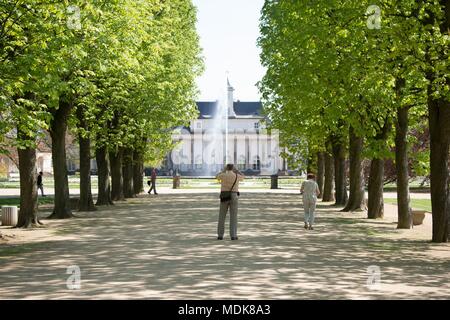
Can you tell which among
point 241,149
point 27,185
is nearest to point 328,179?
point 27,185

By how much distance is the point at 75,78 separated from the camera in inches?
917

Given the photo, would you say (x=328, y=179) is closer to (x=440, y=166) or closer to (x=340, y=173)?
(x=340, y=173)

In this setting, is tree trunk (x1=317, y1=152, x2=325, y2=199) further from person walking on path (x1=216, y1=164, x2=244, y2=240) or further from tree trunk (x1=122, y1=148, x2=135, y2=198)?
person walking on path (x1=216, y1=164, x2=244, y2=240)

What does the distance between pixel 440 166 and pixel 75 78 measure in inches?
448

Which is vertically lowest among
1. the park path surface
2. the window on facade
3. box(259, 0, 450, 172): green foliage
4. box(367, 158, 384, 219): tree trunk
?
the park path surface

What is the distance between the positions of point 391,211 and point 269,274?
2496 cm

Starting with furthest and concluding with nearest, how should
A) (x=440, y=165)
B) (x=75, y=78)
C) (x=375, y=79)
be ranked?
(x=75, y=78) → (x=440, y=165) → (x=375, y=79)

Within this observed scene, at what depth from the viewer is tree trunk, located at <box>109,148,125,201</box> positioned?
4594 centimetres

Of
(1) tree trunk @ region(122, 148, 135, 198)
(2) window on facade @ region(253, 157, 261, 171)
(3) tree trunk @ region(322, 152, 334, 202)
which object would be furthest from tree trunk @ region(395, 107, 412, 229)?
(2) window on facade @ region(253, 157, 261, 171)

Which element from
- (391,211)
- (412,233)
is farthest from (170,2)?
(412,233)

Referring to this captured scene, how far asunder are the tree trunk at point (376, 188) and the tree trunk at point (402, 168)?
4.07 metres

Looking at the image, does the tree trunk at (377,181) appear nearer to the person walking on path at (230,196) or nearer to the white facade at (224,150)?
the person walking on path at (230,196)

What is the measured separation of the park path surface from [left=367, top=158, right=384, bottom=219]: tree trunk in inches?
101
